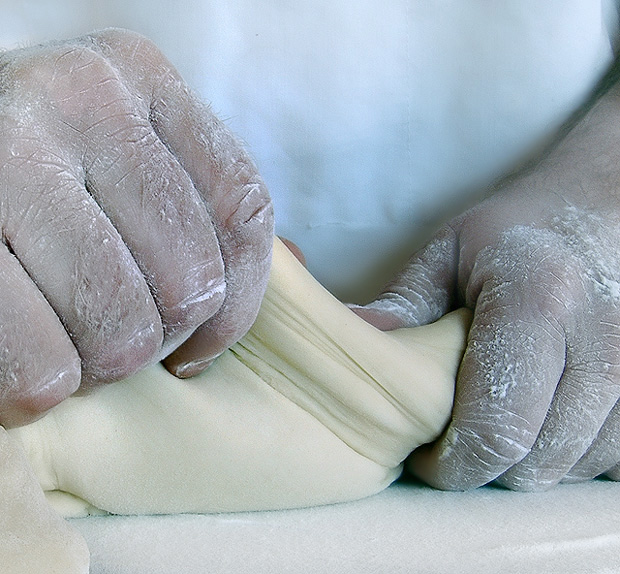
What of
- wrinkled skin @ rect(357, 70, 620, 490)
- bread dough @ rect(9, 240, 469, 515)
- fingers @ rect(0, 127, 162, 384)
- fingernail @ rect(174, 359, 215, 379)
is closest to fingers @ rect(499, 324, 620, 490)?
wrinkled skin @ rect(357, 70, 620, 490)

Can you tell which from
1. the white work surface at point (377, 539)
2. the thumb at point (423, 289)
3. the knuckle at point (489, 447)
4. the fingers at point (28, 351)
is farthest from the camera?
the thumb at point (423, 289)

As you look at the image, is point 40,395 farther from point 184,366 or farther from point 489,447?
point 489,447

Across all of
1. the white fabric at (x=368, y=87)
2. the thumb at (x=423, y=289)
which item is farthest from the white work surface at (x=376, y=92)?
the thumb at (x=423, y=289)

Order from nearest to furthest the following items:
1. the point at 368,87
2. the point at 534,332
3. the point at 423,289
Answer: the point at 534,332, the point at 423,289, the point at 368,87

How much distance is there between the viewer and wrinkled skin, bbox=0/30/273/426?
564 millimetres

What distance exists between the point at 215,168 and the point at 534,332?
432mm

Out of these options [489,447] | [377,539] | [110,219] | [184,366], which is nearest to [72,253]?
[110,219]

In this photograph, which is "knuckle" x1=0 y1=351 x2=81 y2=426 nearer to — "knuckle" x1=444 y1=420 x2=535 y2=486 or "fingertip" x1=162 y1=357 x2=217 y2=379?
"fingertip" x1=162 y1=357 x2=217 y2=379

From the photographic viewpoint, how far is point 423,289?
105cm

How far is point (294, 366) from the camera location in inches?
31.5

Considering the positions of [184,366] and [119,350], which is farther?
[184,366]

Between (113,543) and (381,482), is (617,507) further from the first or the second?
(113,543)

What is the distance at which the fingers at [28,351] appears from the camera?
54 cm

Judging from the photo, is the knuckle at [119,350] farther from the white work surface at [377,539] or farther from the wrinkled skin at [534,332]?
the wrinkled skin at [534,332]
